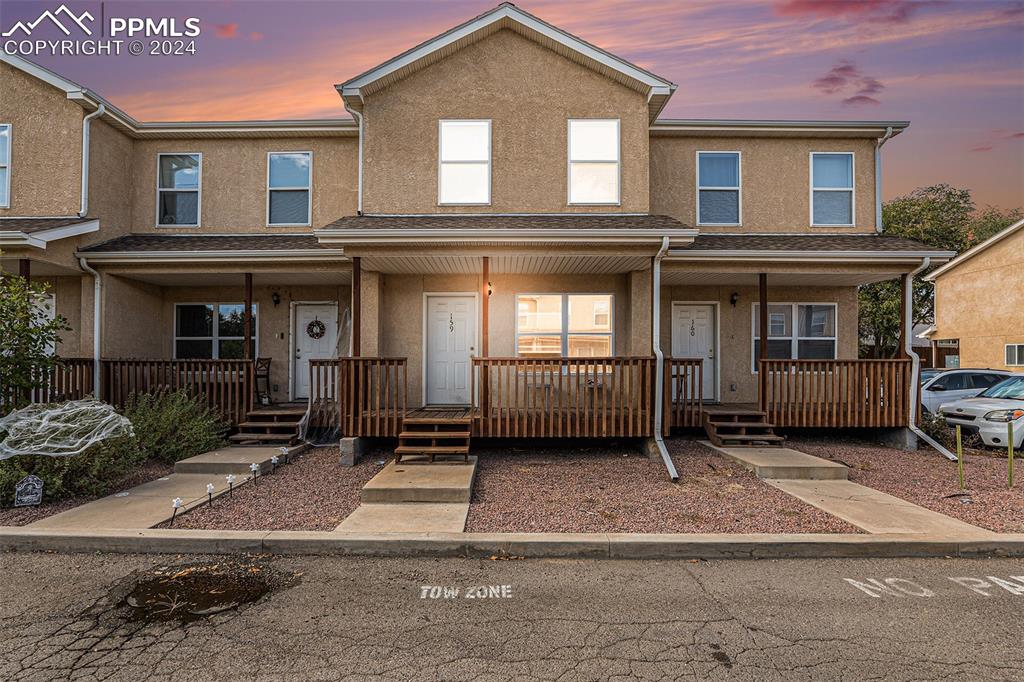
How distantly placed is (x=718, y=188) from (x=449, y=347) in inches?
253

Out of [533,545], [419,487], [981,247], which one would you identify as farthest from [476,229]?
[981,247]

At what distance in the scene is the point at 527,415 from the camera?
8195mm

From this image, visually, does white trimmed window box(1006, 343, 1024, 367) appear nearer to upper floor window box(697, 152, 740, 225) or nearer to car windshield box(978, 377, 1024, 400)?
car windshield box(978, 377, 1024, 400)

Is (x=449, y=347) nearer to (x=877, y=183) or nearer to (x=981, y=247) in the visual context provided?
(x=877, y=183)

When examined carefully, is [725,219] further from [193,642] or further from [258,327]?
[193,642]

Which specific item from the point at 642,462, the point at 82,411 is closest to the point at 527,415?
the point at 642,462

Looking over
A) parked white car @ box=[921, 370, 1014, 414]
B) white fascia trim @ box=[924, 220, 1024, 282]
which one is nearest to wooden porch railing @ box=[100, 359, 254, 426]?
parked white car @ box=[921, 370, 1014, 414]

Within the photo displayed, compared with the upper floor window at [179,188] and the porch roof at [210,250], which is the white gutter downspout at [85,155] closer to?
the porch roof at [210,250]

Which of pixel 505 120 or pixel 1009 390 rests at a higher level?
pixel 505 120

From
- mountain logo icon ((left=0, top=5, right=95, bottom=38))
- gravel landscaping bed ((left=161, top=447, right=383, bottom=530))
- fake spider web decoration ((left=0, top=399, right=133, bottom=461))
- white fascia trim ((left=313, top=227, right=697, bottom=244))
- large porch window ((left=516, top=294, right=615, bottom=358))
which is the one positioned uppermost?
mountain logo icon ((left=0, top=5, right=95, bottom=38))

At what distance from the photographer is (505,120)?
9.31 meters

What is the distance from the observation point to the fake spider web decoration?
6062 millimetres

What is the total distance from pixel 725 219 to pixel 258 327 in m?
10.0

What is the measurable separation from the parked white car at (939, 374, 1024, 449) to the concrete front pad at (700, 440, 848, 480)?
3.33 meters
